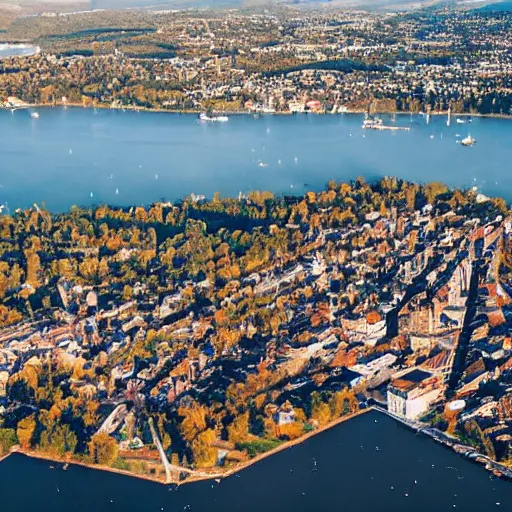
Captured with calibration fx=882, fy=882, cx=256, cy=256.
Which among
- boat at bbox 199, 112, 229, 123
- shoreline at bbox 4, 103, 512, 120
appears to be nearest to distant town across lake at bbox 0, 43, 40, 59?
shoreline at bbox 4, 103, 512, 120

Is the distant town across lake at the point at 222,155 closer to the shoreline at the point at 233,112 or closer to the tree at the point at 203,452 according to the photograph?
the shoreline at the point at 233,112

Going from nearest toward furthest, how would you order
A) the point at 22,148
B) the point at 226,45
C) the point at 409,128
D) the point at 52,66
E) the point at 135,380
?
1. the point at 135,380
2. the point at 22,148
3. the point at 409,128
4. the point at 52,66
5. the point at 226,45

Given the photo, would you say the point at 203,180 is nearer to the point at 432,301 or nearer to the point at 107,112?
the point at 432,301

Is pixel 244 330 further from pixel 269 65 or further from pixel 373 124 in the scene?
pixel 269 65

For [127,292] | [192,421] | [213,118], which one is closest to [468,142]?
[213,118]

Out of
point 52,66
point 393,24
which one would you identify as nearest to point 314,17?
point 393,24

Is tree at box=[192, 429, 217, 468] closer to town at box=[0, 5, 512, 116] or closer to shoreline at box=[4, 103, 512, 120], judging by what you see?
shoreline at box=[4, 103, 512, 120]

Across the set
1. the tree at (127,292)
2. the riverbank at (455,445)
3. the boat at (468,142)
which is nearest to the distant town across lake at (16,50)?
the boat at (468,142)
